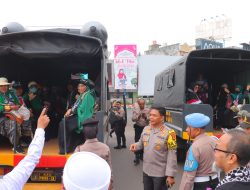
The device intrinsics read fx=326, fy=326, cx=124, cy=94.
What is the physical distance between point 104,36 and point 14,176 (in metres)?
4.33

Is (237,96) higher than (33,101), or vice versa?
(33,101)

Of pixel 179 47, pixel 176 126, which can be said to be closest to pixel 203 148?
pixel 176 126

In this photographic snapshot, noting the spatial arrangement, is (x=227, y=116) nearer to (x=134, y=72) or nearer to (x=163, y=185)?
(x=163, y=185)

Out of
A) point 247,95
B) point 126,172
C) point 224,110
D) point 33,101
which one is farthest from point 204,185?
point 224,110

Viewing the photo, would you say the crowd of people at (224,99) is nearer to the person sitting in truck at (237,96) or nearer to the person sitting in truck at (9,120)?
the person sitting in truck at (237,96)

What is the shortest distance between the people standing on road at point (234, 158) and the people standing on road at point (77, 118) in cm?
293

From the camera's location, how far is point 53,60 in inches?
278

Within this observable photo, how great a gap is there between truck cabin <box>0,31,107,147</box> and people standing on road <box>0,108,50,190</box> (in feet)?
8.40

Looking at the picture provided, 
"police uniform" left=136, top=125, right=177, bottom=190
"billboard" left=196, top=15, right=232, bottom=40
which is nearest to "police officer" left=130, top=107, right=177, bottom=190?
"police uniform" left=136, top=125, right=177, bottom=190

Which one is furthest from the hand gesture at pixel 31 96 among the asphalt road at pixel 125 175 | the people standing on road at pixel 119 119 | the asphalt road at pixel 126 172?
the people standing on road at pixel 119 119

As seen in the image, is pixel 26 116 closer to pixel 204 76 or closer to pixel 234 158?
pixel 234 158

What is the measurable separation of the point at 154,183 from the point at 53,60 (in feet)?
12.9

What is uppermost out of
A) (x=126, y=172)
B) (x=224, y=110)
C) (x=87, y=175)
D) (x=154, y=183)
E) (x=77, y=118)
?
(x=87, y=175)

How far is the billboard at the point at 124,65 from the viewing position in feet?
57.7
